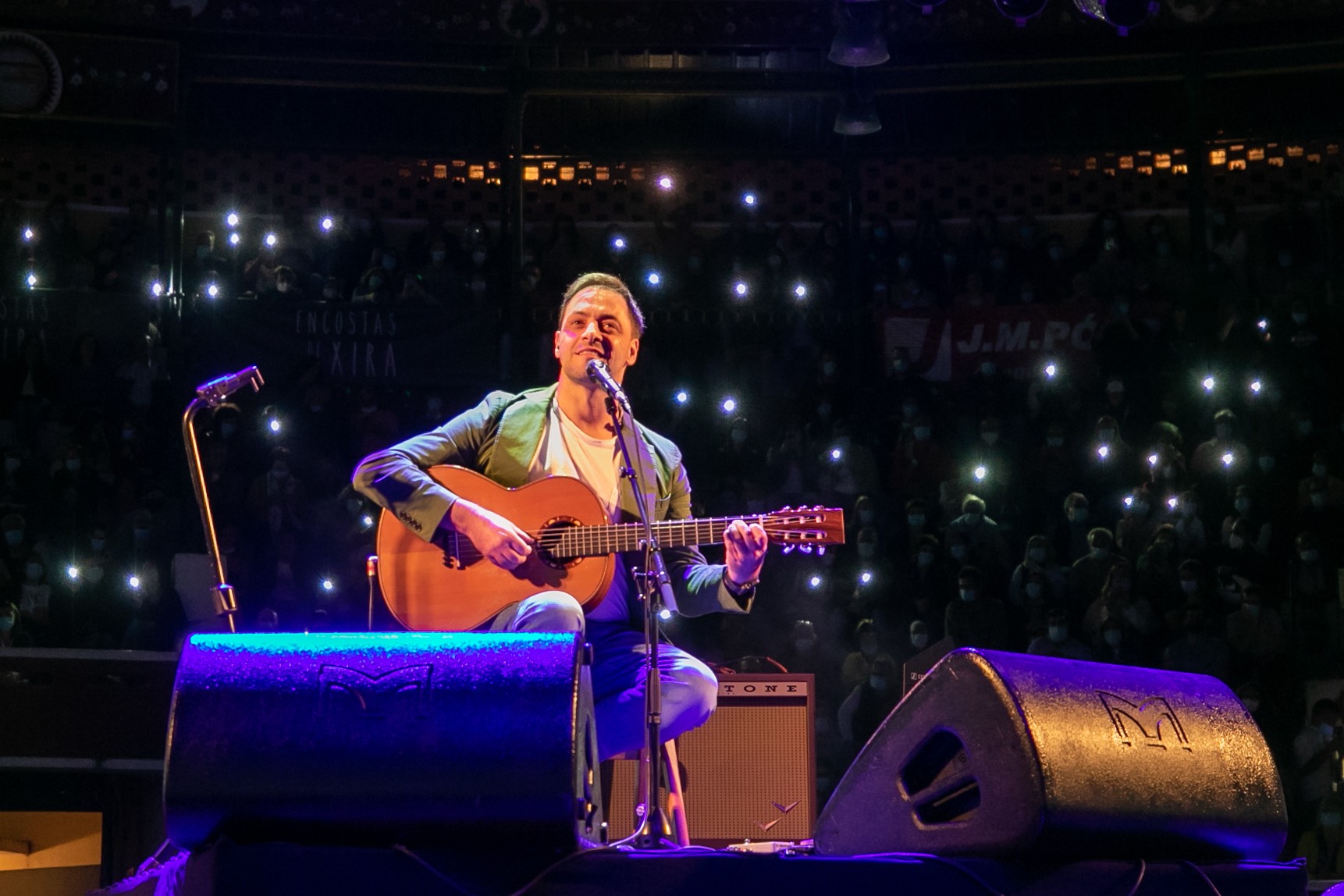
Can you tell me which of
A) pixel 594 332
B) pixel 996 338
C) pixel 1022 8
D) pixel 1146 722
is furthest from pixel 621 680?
pixel 996 338

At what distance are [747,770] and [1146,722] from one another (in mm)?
2870

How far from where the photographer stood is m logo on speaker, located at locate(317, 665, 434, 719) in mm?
2773

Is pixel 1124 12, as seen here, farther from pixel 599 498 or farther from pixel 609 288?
pixel 599 498

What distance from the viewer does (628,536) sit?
4398mm

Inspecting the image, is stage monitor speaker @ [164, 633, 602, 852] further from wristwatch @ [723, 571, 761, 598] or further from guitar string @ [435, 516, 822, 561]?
wristwatch @ [723, 571, 761, 598]

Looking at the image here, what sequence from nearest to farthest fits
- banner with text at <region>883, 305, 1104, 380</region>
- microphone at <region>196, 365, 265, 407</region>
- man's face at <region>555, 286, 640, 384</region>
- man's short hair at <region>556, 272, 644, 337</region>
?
microphone at <region>196, 365, 265, 407</region>, man's face at <region>555, 286, 640, 384</region>, man's short hair at <region>556, 272, 644, 337</region>, banner with text at <region>883, 305, 1104, 380</region>

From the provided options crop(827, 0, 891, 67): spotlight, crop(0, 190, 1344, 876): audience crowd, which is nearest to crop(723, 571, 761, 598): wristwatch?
crop(0, 190, 1344, 876): audience crowd

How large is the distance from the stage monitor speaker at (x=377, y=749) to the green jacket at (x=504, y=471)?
1551mm

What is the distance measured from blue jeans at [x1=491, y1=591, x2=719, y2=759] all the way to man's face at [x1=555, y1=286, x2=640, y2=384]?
2.90 feet

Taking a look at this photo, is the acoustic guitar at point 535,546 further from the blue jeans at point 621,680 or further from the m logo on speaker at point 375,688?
the m logo on speaker at point 375,688

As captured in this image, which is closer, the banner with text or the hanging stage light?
the hanging stage light

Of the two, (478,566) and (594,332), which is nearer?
(478,566)

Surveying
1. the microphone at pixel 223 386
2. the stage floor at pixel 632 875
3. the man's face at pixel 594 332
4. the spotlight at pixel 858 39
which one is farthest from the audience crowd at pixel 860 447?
the stage floor at pixel 632 875

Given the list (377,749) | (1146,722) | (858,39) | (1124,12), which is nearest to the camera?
(377,749)
